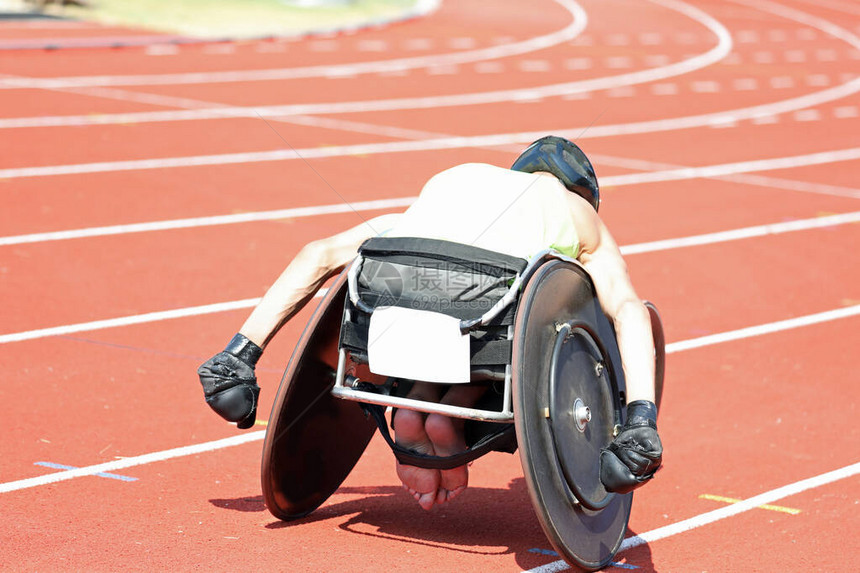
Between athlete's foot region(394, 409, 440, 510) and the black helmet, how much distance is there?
3.66 ft

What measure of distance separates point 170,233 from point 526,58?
42.7 ft

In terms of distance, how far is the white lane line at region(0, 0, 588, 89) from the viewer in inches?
623

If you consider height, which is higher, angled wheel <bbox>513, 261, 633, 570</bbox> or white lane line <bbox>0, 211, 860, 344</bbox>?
Result: angled wheel <bbox>513, 261, 633, 570</bbox>

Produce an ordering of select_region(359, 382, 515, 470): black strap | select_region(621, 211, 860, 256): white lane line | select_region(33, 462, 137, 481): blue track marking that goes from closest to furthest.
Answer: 1. select_region(359, 382, 515, 470): black strap
2. select_region(33, 462, 137, 481): blue track marking
3. select_region(621, 211, 860, 256): white lane line

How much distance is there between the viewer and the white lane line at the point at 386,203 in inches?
374

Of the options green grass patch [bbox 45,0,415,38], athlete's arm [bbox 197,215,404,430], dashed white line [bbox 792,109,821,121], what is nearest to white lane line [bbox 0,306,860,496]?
athlete's arm [bbox 197,215,404,430]

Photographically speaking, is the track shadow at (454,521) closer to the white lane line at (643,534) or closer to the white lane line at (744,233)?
the white lane line at (643,534)

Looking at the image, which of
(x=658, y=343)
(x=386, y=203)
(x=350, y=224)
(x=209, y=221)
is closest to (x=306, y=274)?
(x=658, y=343)

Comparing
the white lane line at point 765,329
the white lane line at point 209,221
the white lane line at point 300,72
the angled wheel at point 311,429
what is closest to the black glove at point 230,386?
the angled wheel at point 311,429

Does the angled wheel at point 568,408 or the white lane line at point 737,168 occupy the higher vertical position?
the angled wheel at point 568,408

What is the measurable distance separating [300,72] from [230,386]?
1432 cm

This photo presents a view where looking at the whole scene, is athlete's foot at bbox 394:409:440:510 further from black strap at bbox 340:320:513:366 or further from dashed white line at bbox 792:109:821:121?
dashed white line at bbox 792:109:821:121

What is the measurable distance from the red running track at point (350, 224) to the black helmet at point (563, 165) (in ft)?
4.51

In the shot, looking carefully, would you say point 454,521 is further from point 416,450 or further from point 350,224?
point 350,224
